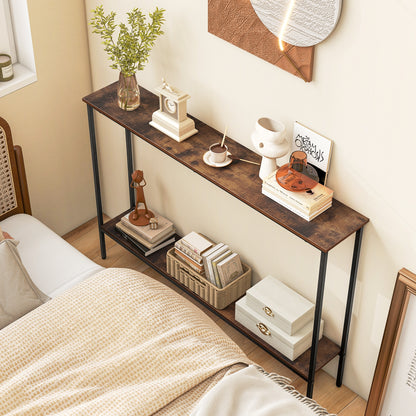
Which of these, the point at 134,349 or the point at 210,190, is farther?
the point at 210,190

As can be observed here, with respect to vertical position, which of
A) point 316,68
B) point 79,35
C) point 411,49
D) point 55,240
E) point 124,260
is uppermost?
point 411,49

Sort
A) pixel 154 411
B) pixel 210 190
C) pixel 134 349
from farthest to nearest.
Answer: pixel 210 190 → pixel 134 349 → pixel 154 411

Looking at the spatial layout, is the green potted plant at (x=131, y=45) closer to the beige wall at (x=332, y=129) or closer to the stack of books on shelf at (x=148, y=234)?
the beige wall at (x=332, y=129)

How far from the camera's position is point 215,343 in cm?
255

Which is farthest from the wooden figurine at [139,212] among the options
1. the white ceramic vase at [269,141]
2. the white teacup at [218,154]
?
the white ceramic vase at [269,141]

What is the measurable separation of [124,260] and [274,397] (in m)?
1.56

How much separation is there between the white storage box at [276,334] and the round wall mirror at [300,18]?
3.80 feet

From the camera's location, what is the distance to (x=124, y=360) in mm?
2434

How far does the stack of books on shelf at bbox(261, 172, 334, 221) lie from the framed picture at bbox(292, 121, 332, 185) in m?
0.07

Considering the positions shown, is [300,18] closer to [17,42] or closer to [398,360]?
[398,360]

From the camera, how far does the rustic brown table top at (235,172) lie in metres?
2.50

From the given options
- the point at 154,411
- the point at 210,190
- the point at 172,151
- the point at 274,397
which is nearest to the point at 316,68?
the point at 172,151

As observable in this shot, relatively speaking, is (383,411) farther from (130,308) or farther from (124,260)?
(124,260)

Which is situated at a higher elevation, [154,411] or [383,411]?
[154,411]
